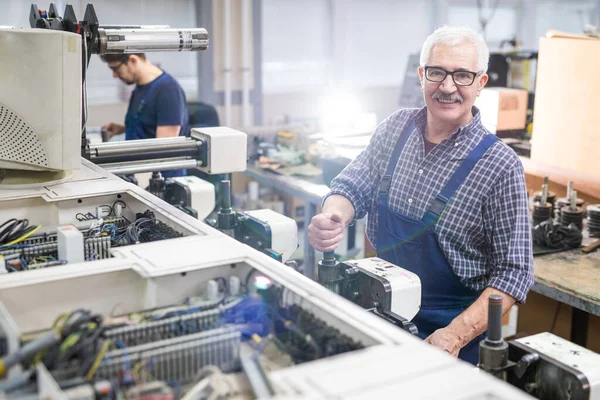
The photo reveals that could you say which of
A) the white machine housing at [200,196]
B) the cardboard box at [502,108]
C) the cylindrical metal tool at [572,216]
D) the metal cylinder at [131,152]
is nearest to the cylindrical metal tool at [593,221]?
the cylindrical metal tool at [572,216]

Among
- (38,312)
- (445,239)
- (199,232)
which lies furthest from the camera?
(445,239)

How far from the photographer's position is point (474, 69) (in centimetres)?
204

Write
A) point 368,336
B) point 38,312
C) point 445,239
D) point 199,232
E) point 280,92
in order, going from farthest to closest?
point 280,92 → point 445,239 → point 199,232 → point 38,312 → point 368,336

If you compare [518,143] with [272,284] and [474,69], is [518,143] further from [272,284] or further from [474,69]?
[272,284]

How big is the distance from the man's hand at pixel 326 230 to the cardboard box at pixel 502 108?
2144mm

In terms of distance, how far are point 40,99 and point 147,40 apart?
0.42m

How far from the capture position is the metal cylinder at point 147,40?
205cm

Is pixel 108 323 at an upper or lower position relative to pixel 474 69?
lower

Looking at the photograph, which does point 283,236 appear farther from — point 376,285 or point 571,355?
point 571,355

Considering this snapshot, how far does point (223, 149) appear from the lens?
229 centimetres

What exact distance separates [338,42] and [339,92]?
0.44m

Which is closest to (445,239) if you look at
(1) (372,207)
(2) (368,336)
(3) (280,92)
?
(1) (372,207)

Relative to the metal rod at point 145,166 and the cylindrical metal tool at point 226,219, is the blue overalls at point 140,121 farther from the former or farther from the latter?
the cylindrical metal tool at point 226,219

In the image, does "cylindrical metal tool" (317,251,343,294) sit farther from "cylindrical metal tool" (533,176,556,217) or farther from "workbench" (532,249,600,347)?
"cylindrical metal tool" (533,176,556,217)
